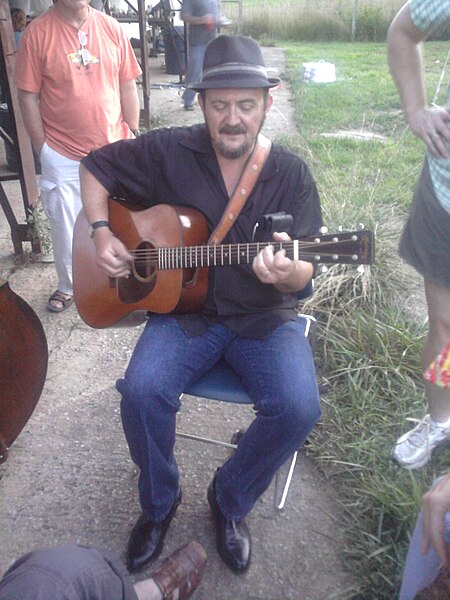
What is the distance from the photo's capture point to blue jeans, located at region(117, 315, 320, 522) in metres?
1.99

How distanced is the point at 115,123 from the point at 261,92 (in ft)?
4.80

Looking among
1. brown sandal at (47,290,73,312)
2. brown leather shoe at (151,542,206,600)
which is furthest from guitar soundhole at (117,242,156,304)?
brown sandal at (47,290,73,312)

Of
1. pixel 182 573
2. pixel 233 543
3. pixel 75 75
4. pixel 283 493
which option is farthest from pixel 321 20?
pixel 182 573

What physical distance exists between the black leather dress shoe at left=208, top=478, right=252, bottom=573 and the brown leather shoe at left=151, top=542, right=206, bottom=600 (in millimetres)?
120

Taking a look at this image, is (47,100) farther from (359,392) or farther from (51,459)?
(359,392)

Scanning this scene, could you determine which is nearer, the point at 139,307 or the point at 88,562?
the point at 88,562

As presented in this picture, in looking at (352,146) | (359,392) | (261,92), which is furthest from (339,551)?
(352,146)

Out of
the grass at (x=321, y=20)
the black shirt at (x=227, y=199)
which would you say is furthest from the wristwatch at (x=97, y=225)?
the grass at (x=321, y=20)

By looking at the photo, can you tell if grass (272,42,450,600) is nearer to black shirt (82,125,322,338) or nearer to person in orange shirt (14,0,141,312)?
black shirt (82,125,322,338)

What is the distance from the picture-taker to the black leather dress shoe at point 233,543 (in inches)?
84.0

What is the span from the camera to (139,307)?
2326mm

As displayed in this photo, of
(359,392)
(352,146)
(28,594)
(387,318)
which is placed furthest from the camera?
(352,146)

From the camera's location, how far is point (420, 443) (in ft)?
8.00

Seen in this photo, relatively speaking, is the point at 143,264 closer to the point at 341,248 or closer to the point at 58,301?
the point at 341,248
